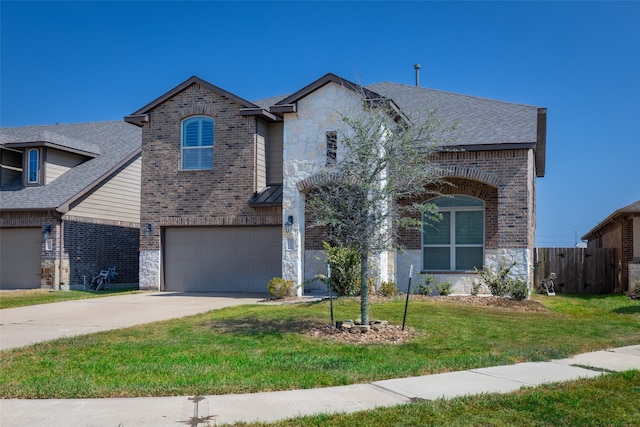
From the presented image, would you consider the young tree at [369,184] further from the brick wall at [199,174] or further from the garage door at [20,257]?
the garage door at [20,257]

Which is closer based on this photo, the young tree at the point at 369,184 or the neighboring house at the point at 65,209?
the young tree at the point at 369,184

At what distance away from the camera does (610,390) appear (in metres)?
6.93

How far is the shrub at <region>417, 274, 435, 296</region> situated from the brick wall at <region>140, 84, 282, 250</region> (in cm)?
465

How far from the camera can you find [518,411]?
237 inches

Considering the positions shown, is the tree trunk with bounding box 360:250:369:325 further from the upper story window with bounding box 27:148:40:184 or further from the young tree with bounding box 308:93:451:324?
the upper story window with bounding box 27:148:40:184

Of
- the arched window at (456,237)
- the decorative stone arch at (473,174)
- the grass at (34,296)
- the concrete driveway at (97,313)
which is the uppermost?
the decorative stone arch at (473,174)

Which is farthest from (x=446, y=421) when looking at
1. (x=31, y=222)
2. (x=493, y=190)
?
(x=31, y=222)

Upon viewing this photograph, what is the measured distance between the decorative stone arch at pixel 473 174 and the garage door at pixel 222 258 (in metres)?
5.49

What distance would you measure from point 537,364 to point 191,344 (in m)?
5.03

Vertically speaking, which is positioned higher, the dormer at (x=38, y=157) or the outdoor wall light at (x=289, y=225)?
the dormer at (x=38, y=157)

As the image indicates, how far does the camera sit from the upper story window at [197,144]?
20.1 meters

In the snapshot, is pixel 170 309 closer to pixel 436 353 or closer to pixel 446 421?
pixel 436 353

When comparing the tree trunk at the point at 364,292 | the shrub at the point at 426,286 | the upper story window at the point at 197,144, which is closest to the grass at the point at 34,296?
the upper story window at the point at 197,144

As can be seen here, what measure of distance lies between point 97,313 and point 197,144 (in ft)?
24.8
